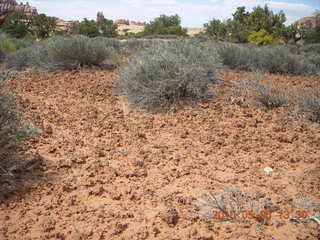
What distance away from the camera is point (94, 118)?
481cm

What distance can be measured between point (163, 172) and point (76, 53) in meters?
6.08

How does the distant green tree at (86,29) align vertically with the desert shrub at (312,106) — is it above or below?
above

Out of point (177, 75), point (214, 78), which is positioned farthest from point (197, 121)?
point (214, 78)

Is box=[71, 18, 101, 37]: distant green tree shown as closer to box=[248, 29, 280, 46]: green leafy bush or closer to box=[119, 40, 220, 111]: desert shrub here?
box=[248, 29, 280, 46]: green leafy bush

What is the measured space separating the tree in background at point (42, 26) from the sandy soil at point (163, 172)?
81.7ft

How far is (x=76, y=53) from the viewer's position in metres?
8.25

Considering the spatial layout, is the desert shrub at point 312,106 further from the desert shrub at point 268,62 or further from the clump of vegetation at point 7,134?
the desert shrub at point 268,62

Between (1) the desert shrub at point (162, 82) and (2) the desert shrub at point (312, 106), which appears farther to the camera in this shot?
(1) the desert shrub at point (162, 82)

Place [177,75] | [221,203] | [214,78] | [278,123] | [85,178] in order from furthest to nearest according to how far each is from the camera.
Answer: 1. [214,78]
2. [177,75]
3. [278,123]
4. [85,178]
5. [221,203]

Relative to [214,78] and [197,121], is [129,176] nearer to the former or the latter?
[197,121]

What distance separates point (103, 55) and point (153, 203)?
674 centimetres

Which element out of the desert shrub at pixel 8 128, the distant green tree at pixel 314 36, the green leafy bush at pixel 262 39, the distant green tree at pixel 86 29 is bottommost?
the desert shrub at pixel 8 128

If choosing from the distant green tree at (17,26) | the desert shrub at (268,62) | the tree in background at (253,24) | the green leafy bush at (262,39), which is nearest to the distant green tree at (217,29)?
the tree in background at (253,24)

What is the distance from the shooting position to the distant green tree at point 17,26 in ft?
84.6
